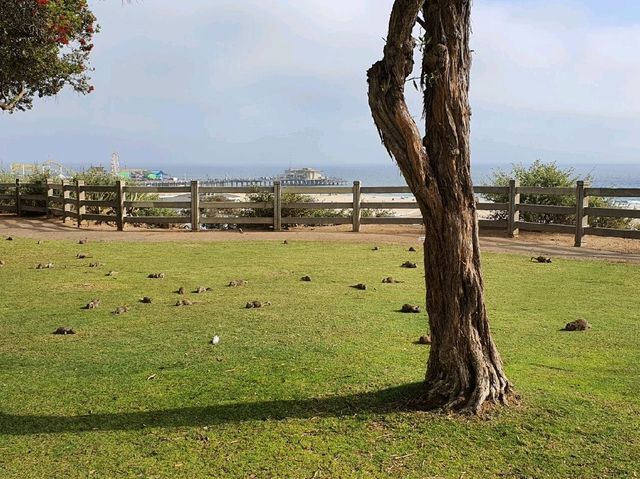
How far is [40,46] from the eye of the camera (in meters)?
14.4

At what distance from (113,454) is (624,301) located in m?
7.01

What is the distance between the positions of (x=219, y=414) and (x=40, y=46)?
1274 cm

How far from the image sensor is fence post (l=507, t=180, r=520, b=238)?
663 inches

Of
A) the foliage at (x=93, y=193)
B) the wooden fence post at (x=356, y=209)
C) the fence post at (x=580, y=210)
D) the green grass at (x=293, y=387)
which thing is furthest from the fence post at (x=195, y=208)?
the fence post at (x=580, y=210)

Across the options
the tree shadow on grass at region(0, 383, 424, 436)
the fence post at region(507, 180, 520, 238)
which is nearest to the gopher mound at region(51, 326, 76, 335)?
the tree shadow on grass at region(0, 383, 424, 436)

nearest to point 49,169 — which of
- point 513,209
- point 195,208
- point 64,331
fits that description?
point 195,208

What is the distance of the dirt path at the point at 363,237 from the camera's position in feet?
46.5

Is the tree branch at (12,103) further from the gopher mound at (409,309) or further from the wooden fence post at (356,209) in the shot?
the gopher mound at (409,309)

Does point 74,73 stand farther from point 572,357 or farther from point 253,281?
point 572,357

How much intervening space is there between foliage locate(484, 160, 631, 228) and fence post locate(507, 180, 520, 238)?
194cm

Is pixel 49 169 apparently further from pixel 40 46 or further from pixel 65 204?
pixel 40 46

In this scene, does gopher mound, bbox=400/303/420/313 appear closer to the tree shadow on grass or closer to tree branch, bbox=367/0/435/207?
the tree shadow on grass

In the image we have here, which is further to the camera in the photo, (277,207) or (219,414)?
(277,207)

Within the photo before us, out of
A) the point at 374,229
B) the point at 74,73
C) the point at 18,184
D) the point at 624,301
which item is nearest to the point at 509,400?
the point at 624,301
